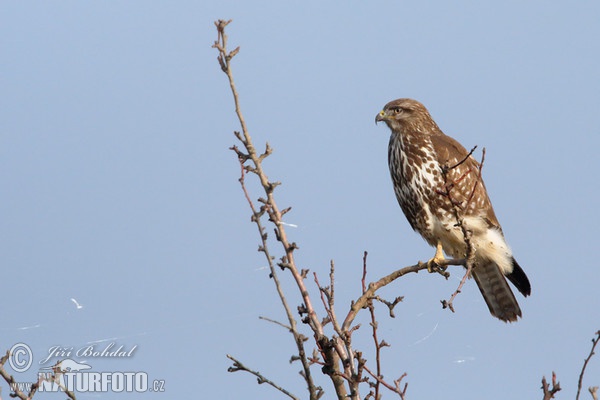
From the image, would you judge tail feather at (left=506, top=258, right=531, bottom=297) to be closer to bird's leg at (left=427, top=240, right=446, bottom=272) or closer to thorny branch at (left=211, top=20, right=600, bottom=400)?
bird's leg at (left=427, top=240, right=446, bottom=272)

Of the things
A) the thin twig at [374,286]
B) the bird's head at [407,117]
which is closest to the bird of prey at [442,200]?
the bird's head at [407,117]

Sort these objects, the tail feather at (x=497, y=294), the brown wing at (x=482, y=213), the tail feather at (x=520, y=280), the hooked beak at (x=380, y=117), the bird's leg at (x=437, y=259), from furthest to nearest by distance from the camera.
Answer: the hooked beak at (x=380, y=117), the tail feather at (x=497, y=294), the tail feather at (x=520, y=280), the brown wing at (x=482, y=213), the bird's leg at (x=437, y=259)

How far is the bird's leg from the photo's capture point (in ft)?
15.0

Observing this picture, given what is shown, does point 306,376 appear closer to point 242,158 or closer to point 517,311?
point 242,158

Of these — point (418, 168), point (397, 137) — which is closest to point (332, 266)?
point (418, 168)

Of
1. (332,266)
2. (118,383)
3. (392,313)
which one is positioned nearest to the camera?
(332,266)

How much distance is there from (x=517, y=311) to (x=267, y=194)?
10.4 ft

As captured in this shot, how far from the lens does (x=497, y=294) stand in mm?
5258

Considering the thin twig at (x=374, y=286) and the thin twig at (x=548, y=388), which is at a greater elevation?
the thin twig at (x=374, y=286)

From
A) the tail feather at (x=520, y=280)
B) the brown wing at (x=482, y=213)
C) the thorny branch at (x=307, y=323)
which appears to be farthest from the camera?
the tail feather at (x=520, y=280)

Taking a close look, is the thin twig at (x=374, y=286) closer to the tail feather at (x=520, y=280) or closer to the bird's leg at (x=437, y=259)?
the bird's leg at (x=437, y=259)

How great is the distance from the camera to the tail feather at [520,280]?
5.09 meters

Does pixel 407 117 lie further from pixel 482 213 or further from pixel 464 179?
pixel 482 213

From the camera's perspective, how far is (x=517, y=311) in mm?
5227
